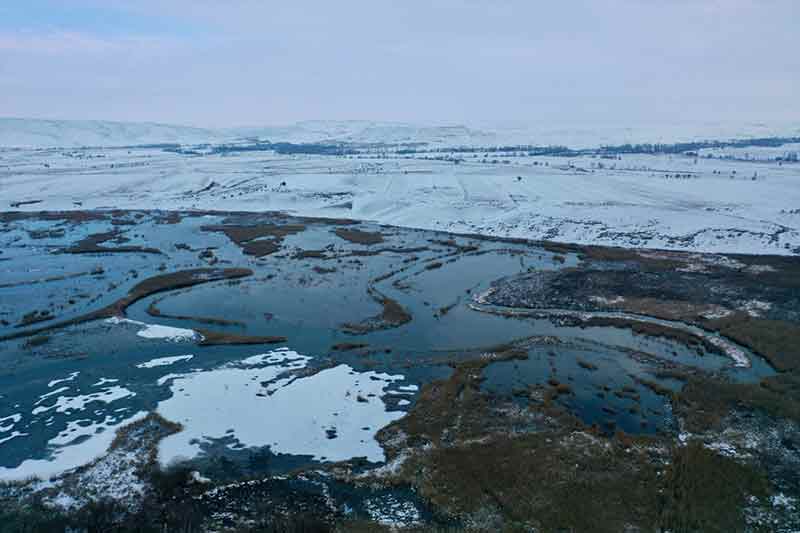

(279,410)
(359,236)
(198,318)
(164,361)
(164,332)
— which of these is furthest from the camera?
(359,236)

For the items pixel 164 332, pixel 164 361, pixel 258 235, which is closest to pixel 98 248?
pixel 258 235

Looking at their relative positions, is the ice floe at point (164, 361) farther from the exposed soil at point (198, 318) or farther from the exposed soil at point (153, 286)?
the exposed soil at point (153, 286)

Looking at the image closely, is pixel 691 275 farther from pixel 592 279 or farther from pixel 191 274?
pixel 191 274

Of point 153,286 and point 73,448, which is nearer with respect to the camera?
point 73,448

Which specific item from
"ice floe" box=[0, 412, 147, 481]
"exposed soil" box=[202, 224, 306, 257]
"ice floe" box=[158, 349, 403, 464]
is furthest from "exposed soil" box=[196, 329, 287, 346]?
Answer: "exposed soil" box=[202, 224, 306, 257]

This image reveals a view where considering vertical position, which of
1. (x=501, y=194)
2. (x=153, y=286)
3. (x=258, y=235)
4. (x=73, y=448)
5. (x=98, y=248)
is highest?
(x=501, y=194)

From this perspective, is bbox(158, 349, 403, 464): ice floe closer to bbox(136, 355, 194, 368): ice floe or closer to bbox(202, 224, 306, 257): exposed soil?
bbox(136, 355, 194, 368): ice floe

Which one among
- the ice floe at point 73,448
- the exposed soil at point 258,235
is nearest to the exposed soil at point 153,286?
the exposed soil at point 258,235

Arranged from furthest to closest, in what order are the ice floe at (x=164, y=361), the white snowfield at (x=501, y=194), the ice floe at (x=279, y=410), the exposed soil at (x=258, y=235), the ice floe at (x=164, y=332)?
1. the white snowfield at (x=501, y=194)
2. the exposed soil at (x=258, y=235)
3. the ice floe at (x=164, y=332)
4. the ice floe at (x=164, y=361)
5. the ice floe at (x=279, y=410)

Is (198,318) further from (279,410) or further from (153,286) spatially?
(279,410)
